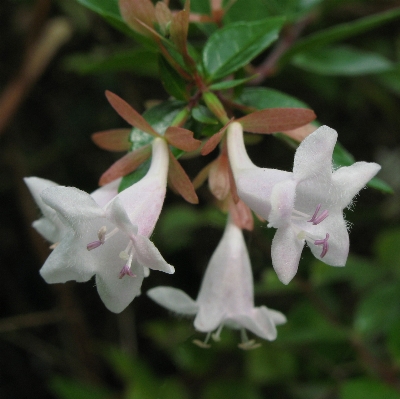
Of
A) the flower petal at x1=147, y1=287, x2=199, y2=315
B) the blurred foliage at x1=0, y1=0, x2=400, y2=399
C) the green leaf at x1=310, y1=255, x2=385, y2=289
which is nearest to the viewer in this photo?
the flower petal at x1=147, y1=287, x2=199, y2=315

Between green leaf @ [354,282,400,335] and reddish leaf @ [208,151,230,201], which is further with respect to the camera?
green leaf @ [354,282,400,335]

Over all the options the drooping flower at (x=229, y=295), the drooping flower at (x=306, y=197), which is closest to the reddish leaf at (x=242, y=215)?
the drooping flower at (x=229, y=295)

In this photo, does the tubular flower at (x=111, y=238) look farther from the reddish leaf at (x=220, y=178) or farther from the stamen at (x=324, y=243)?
the stamen at (x=324, y=243)

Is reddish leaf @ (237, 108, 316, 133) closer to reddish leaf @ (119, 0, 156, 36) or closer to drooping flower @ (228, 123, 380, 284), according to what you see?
drooping flower @ (228, 123, 380, 284)

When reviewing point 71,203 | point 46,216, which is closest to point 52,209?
point 46,216

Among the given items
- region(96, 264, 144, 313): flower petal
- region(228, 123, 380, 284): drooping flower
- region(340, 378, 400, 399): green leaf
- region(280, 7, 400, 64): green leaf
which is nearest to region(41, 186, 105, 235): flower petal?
region(96, 264, 144, 313): flower petal

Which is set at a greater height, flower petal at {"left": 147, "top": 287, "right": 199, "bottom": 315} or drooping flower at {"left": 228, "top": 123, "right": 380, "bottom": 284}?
drooping flower at {"left": 228, "top": 123, "right": 380, "bottom": 284}

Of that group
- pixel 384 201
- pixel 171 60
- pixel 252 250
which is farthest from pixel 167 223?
pixel 171 60

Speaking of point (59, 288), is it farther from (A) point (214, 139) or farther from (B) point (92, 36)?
(A) point (214, 139)
